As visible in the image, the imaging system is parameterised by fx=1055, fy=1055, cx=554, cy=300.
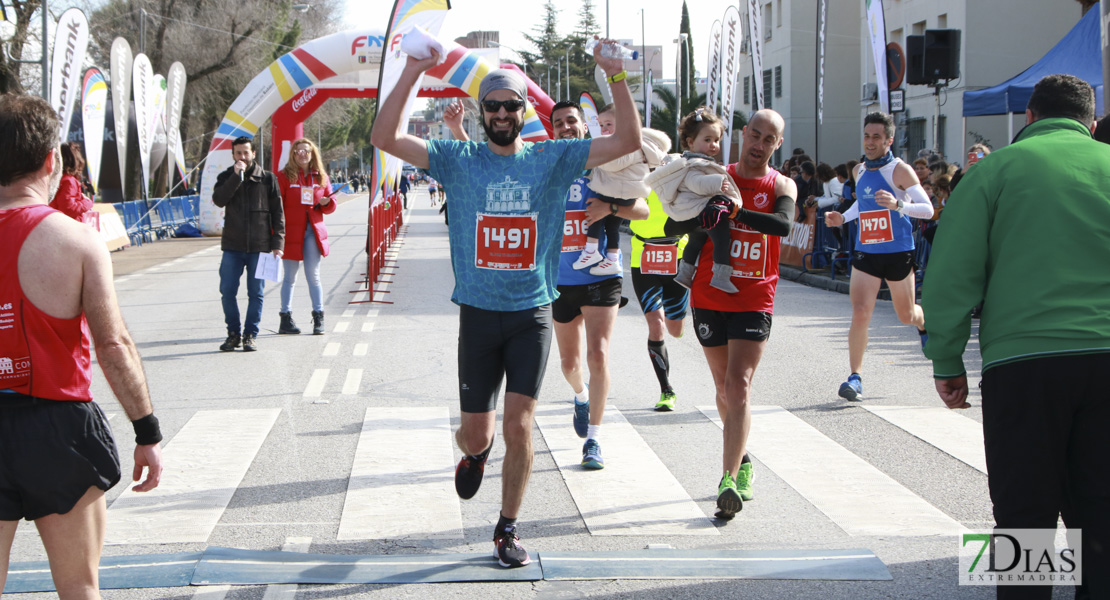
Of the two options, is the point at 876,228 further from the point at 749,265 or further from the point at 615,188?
the point at 749,265

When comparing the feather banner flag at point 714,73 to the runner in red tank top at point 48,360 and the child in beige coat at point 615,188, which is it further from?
the runner in red tank top at point 48,360

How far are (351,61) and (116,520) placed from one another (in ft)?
55.7

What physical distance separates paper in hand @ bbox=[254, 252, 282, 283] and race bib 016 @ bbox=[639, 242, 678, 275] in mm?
4245

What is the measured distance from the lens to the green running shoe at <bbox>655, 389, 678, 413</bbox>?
7.48m

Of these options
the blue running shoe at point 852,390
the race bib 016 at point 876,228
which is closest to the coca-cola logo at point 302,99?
Result: the race bib 016 at point 876,228

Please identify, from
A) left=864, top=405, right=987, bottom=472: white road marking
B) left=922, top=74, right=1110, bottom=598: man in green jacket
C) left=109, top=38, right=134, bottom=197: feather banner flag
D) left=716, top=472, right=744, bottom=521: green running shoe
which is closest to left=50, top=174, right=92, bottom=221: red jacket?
left=716, top=472, right=744, bottom=521: green running shoe

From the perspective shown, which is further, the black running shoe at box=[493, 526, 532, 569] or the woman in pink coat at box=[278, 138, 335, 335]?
the woman in pink coat at box=[278, 138, 335, 335]

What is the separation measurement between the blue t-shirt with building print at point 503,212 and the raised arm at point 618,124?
0.21ft

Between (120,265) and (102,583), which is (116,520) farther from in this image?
(120,265)

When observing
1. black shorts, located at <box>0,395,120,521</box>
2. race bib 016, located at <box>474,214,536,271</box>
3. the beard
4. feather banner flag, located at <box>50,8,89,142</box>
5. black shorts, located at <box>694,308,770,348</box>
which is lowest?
black shorts, located at <box>694,308,770,348</box>

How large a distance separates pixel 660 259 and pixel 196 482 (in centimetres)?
350

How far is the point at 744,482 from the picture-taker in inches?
206

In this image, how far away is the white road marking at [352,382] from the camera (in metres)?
8.15

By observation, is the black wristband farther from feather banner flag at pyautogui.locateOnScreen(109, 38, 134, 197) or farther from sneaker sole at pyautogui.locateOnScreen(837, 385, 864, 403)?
feather banner flag at pyautogui.locateOnScreen(109, 38, 134, 197)
